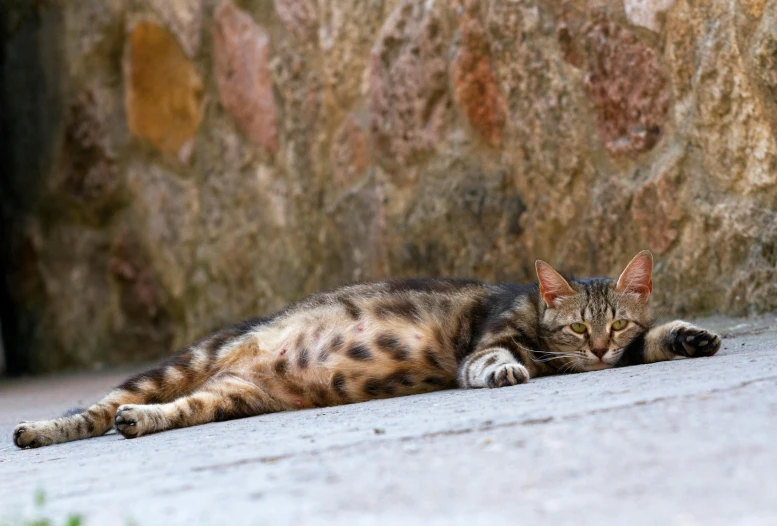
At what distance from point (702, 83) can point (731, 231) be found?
55 cm

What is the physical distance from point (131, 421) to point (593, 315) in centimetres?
156

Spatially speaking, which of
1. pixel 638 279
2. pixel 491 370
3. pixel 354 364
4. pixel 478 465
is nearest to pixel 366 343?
pixel 354 364

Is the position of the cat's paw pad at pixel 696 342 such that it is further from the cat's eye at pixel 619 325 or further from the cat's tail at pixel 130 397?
the cat's tail at pixel 130 397

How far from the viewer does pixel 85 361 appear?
23.1ft

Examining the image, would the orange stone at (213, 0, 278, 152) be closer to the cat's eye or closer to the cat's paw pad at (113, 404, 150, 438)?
the cat's eye

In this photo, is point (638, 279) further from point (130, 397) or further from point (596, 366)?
point (130, 397)

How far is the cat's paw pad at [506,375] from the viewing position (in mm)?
3055

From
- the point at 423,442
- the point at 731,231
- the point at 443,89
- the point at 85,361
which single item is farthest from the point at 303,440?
the point at 85,361

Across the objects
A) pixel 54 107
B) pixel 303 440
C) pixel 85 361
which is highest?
pixel 54 107

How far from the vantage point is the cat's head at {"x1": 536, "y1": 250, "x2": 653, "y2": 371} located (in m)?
3.47

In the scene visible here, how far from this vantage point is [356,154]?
5285 mm

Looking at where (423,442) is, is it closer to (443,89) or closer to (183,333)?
(443,89)

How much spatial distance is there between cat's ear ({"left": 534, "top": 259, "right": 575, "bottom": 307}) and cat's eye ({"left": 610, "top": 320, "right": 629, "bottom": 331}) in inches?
6.9

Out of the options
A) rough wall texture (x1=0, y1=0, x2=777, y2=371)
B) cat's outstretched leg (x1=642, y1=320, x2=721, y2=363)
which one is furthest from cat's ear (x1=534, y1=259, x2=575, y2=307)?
rough wall texture (x1=0, y1=0, x2=777, y2=371)
